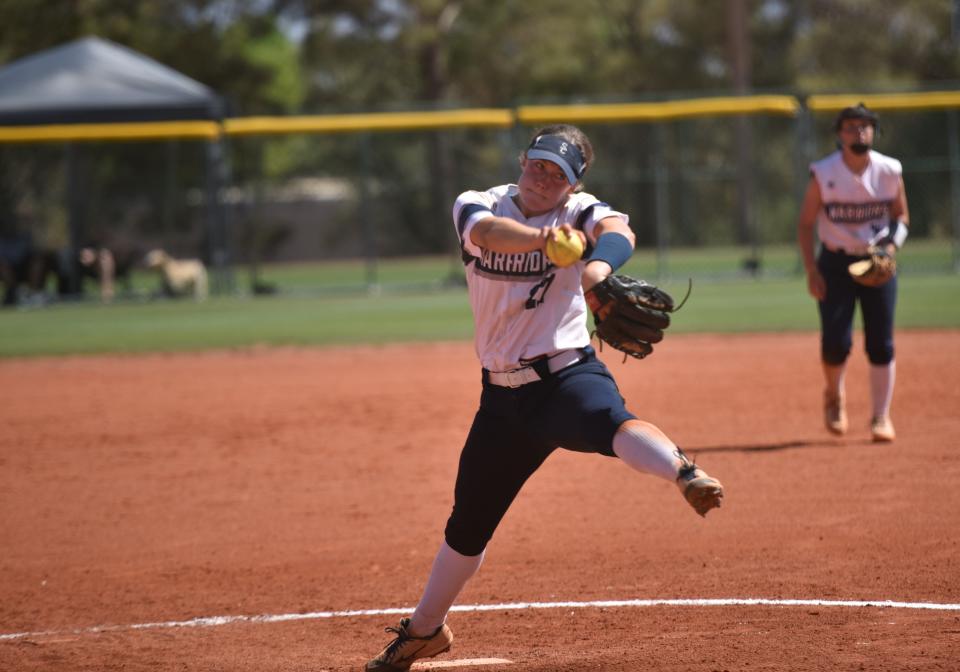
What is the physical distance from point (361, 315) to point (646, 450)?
50.6ft

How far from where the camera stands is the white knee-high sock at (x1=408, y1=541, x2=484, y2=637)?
476cm

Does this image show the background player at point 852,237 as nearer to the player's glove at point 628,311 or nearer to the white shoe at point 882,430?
the white shoe at point 882,430

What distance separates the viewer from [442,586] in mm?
4789

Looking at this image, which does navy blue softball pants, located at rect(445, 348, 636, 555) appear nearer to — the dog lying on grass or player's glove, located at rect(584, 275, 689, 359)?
player's glove, located at rect(584, 275, 689, 359)

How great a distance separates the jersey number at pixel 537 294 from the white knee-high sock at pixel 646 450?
0.57 metres

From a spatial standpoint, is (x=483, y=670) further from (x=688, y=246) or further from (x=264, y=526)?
(x=688, y=246)

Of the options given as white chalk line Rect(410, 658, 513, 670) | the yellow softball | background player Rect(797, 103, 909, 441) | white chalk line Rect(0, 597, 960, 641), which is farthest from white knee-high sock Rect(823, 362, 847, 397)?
the yellow softball

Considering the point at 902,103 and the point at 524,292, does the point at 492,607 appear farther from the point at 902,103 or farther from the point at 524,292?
the point at 902,103

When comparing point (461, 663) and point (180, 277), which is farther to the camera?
point (180, 277)

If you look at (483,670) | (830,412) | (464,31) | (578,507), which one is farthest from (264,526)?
(464,31)

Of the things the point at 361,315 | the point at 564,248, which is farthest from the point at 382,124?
the point at 564,248

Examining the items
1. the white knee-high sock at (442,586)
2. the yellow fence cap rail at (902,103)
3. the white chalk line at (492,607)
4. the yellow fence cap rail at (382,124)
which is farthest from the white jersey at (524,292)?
the yellow fence cap rail at (382,124)

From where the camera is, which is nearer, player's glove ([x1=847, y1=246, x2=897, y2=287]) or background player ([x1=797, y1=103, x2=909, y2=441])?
player's glove ([x1=847, y1=246, x2=897, y2=287])

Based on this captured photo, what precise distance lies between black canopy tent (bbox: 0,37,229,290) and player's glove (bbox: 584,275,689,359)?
18840 millimetres
